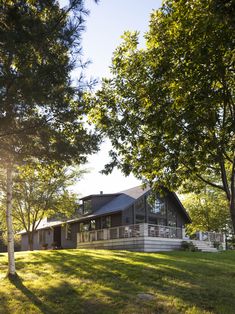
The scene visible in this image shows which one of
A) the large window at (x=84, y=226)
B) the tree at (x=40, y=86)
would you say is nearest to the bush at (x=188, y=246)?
the large window at (x=84, y=226)

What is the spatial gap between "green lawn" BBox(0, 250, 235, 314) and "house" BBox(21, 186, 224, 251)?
28.8 feet

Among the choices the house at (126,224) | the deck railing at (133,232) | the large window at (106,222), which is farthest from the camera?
the large window at (106,222)

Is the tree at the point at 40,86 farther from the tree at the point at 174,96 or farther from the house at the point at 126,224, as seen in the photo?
the house at the point at 126,224

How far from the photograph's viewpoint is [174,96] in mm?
7719

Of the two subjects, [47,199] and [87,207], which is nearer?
[47,199]

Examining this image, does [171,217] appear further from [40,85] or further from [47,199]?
[40,85]

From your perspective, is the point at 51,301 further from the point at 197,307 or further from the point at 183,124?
the point at 183,124

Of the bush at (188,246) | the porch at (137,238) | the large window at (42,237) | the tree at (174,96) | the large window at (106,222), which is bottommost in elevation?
the large window at (42,237)

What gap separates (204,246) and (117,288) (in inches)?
713

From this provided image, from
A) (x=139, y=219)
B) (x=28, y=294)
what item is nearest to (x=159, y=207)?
(x=139, y=219)

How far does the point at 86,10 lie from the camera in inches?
312

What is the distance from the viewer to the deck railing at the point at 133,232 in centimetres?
2316

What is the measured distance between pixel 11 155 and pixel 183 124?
4.41 meters

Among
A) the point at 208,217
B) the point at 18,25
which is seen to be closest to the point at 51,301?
the point at 18,25
